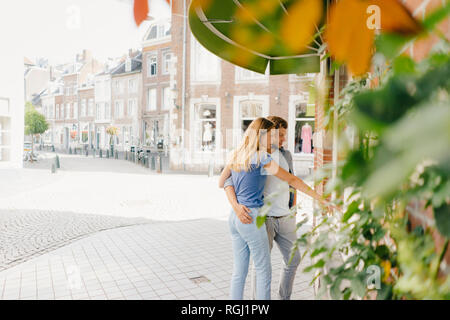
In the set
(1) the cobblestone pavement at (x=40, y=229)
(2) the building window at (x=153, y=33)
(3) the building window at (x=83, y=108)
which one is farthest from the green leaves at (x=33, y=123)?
(1) the cobblestone pavement at (x=40, y=229)

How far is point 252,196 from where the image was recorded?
2896mm

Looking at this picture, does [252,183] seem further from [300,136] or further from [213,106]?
[213,106]

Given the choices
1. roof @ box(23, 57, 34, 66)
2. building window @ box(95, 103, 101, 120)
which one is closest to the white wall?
building window @ box(95, 103, 101, 120)

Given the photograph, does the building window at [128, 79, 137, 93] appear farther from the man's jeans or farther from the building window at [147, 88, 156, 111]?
the man's jeans

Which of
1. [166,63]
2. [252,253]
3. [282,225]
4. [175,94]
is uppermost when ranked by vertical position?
[166,63]

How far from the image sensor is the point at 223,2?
2.45 meters

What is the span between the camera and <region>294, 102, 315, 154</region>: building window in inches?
675

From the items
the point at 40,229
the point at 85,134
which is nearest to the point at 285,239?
the point at 40,229

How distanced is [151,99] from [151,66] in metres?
3.11

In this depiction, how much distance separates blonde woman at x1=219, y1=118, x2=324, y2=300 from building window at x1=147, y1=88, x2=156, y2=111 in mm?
31522

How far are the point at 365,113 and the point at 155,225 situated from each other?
7.03 metres

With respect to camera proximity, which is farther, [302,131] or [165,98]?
[165,98]

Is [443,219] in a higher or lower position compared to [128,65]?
lower
